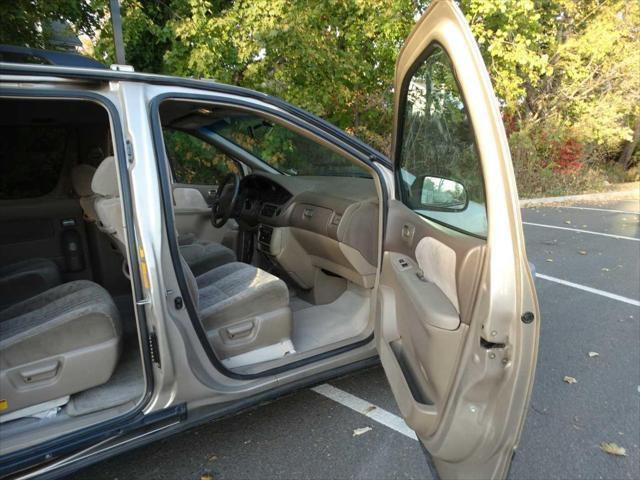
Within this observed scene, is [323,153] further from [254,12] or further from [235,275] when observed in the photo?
[254,12]

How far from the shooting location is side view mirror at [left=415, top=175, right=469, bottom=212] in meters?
1.82

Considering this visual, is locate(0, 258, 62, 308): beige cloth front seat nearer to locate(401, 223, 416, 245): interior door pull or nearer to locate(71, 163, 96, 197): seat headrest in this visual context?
locate(71, 163, 96, 197): seat headrest

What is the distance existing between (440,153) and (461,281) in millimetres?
635

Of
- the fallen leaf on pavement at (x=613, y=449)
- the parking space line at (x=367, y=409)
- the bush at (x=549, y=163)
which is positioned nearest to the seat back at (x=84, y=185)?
the parking space line at (x=367, y=409)

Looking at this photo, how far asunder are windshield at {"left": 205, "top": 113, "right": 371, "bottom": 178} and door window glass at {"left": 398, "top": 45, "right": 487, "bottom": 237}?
816 millimetres

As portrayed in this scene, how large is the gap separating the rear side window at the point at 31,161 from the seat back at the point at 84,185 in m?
0.18

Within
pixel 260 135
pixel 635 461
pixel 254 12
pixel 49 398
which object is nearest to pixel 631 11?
pixel 254 12

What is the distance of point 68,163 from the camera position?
3293 mm

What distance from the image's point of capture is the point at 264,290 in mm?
2453

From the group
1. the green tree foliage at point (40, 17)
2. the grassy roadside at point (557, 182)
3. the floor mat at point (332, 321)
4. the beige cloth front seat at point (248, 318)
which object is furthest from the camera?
the grassy roadside at point (557, 182)

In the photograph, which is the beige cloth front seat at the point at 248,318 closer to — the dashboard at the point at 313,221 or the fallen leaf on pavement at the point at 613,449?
the dashboard at the point at 313,221

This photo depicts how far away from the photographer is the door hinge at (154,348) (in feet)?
6.02

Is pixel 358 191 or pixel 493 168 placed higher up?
pixel 493 168

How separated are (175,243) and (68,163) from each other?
1.97 meters
